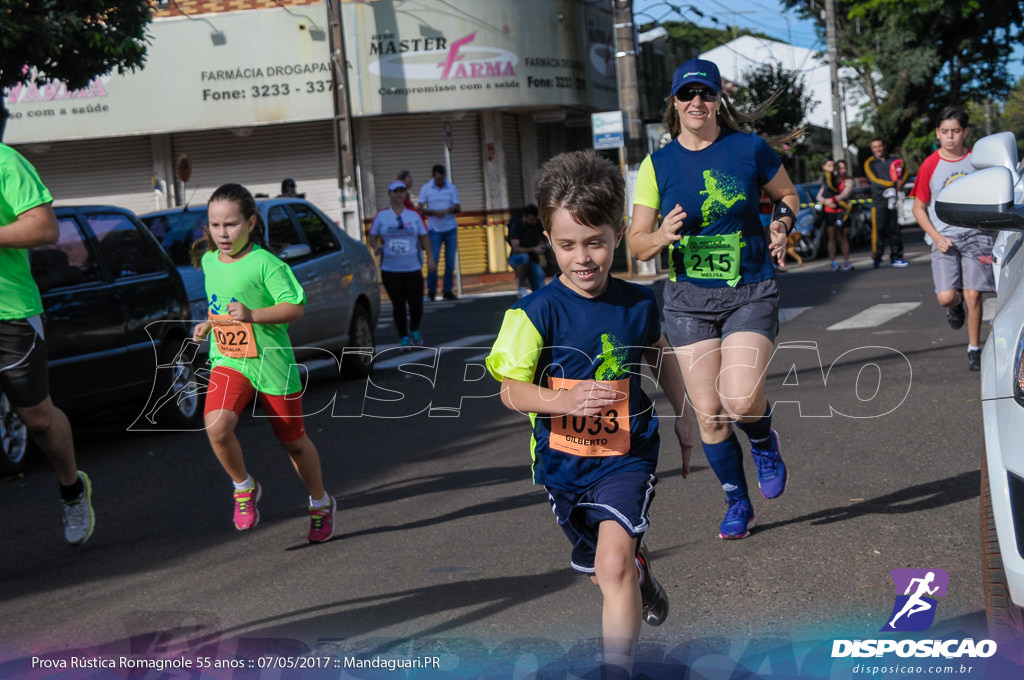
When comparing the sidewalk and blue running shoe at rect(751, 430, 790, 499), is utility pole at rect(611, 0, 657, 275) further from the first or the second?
blue running shoe at rect(751, 430, 790, 499)

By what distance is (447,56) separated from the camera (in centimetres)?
2608

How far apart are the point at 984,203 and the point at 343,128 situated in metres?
19.6

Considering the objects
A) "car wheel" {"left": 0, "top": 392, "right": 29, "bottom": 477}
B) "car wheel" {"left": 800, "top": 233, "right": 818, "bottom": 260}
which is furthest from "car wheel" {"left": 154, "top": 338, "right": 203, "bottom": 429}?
"car wheel" {"left": 800, "top": 233, "right": 818, "bottom": 260}

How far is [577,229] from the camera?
365 centimetres

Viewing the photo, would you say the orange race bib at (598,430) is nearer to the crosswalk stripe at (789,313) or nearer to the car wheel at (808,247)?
the crosswalk stripe at (789,313)

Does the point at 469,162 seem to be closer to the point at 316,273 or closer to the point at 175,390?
the point at 316,273

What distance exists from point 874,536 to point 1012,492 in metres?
2.34

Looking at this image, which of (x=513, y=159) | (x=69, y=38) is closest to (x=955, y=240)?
(x=69, y=38)

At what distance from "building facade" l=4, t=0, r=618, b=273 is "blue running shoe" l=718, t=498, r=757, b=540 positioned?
20.7 meters

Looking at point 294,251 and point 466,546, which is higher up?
point 294,251

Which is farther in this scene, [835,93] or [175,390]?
[835,93]

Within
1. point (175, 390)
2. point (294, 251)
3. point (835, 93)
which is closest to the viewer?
point (175, 390)

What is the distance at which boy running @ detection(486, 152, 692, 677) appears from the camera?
11.8ft

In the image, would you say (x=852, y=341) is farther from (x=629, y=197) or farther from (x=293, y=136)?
(x=293, y=136)
